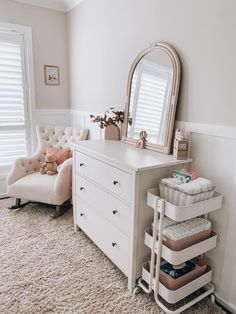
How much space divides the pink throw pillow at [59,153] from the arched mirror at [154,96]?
3.39 feet

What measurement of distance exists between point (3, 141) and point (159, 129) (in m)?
2.28

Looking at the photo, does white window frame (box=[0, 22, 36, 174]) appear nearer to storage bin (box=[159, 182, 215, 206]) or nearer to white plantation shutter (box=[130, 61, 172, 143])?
white plantation shutter (box=[130, 61, 172, 143])

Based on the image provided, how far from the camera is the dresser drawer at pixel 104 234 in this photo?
1.73 m

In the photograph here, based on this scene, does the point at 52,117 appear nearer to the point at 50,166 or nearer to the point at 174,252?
the point at 50,166

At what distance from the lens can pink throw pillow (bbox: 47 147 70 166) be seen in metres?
2.99

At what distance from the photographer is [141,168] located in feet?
4.84

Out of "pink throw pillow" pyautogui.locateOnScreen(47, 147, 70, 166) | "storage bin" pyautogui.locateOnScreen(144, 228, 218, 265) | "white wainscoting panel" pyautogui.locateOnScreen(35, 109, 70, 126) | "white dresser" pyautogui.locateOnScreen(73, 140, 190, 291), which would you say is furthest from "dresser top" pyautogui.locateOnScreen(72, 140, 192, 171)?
"white wainscoting panel" pyautogui.locateOnScreen(35, 109, 70, 126)

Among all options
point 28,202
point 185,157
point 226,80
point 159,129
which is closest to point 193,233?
point 185,157

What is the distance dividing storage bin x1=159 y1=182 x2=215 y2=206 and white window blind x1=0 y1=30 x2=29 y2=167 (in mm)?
2477

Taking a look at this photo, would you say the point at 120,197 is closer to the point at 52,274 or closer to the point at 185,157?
the point at 185,157

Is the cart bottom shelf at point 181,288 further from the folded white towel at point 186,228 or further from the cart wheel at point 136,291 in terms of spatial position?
the folded white towel at point 186,228

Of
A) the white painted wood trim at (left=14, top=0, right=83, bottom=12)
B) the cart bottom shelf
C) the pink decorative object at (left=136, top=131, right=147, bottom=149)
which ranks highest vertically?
the white painted wood trim at (left=14, top=0, right=83, bottom=12)

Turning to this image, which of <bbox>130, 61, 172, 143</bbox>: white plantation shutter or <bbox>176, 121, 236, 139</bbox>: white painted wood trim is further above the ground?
<bbox>130, 61, 172, 143</bbox>: white plantation shutter

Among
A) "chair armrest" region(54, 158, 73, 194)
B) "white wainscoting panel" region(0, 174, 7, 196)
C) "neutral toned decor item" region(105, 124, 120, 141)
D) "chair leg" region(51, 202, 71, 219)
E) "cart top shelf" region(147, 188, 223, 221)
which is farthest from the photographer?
"white wainscoting panel" region(0, 174, 7, 196)
